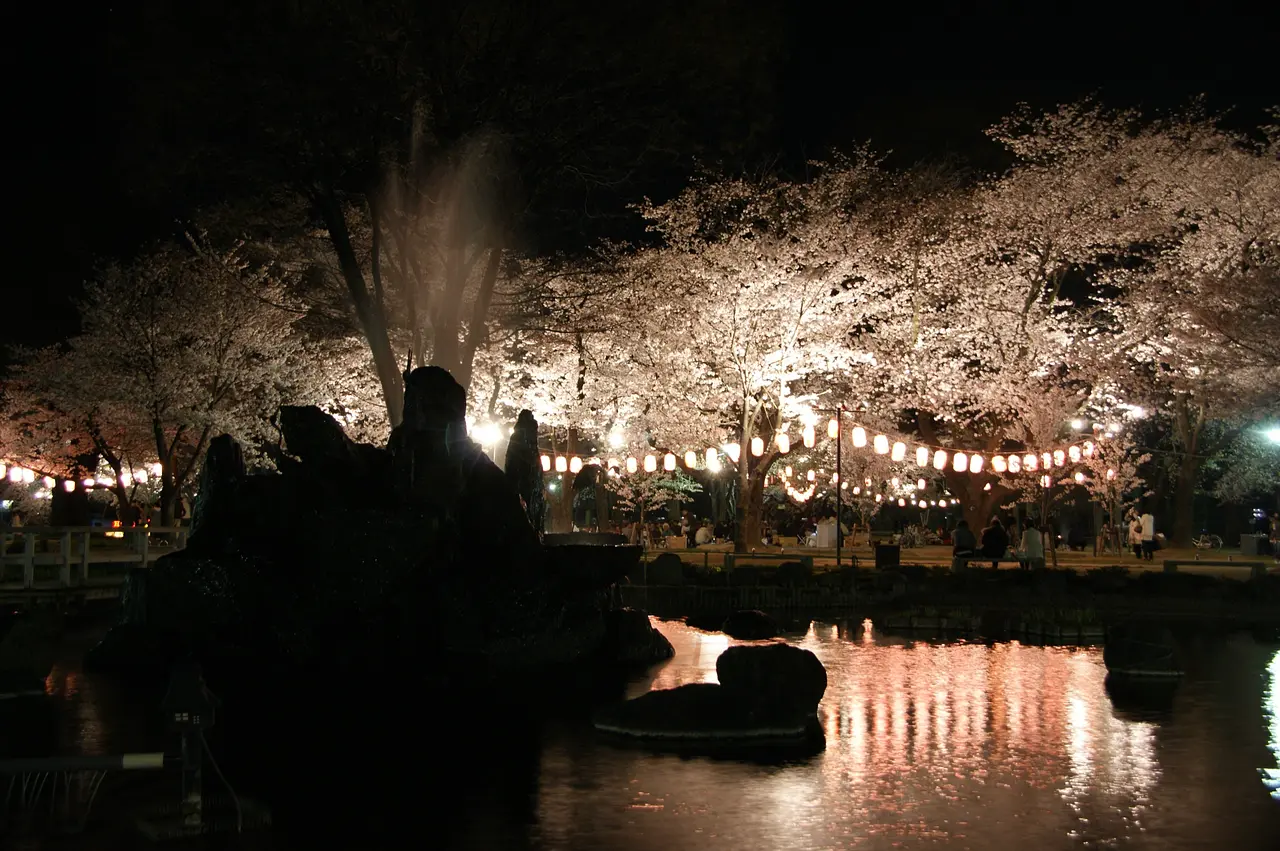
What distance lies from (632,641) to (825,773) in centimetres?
771

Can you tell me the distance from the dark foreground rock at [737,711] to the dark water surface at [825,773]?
0.37 meters

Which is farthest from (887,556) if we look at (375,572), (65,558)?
(65,558)

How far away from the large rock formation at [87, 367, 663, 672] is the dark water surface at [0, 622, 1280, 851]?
1017 millimetres

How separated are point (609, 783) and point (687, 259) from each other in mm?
31577

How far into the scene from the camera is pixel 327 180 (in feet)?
81.6

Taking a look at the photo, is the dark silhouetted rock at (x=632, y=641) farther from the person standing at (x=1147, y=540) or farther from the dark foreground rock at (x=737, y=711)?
the person standing at (x=1147, y=540)

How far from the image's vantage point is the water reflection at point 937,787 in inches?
359

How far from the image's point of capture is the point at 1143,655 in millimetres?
16922

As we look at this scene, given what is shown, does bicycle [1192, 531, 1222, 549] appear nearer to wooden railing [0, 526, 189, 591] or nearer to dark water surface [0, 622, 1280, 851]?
dark water surface [0, 622, 1280, 851]

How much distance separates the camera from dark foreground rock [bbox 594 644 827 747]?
12.5 metres

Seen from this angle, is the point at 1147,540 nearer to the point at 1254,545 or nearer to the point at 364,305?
the point at 1254,545

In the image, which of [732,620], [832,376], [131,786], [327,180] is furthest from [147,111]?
[832,376]

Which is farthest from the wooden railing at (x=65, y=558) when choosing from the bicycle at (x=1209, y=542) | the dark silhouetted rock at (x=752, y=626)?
the bicycle at (x=1209, y=542)

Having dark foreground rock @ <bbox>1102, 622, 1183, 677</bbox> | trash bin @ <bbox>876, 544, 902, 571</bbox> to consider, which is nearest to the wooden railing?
trash bin @ <bbox>876, 544, 902, 571</bbox>
